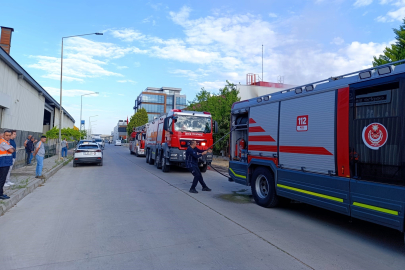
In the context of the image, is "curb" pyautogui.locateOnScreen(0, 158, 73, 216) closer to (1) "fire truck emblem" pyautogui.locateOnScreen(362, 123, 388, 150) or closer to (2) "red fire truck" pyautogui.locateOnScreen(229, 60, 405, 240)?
(2) "red fire truck" pyautogui.locateOnScreen(229, 60, 405, 240)

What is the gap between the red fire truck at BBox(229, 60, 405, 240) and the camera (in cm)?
477

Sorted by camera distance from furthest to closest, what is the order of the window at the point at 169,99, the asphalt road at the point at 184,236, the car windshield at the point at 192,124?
1. the window at the point at 169,99
2. the car windshield at the point at 192,124
3. the asphalt road at the point at 184,236

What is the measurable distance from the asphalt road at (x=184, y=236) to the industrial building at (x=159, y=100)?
283ft

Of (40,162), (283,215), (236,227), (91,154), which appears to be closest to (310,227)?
(283,215)

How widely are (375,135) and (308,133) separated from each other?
5.16 feet

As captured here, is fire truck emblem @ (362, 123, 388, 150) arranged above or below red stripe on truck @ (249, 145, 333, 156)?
above

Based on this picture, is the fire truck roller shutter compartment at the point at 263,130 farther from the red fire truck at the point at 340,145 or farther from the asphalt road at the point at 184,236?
the asphalt road at the point at 184,236

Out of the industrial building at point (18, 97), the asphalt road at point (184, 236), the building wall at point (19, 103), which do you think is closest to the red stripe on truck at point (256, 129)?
the asphalt road at point (184, 236)

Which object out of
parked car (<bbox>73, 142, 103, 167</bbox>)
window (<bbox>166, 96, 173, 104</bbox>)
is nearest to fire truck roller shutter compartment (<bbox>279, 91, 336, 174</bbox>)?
parked car (<bbox>73, 142, 103, 167</bbox>)

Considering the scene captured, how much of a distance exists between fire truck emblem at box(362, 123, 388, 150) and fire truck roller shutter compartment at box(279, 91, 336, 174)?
69 centimetres

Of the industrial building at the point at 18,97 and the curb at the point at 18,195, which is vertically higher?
the industrial building at the point at 18,97

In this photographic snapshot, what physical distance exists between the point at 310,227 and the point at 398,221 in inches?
77.6

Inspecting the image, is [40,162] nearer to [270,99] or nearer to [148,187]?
[148,187]

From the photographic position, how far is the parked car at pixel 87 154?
61.9 ft
